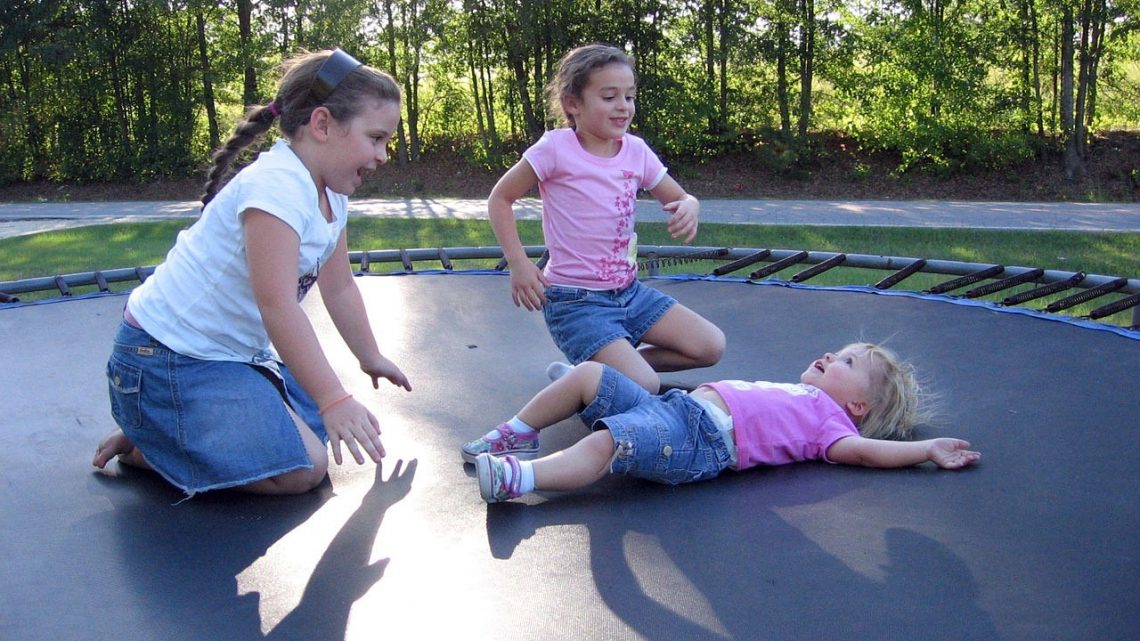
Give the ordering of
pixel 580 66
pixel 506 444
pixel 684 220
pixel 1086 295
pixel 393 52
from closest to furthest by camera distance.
Answer: pixel 506 444
pixel 684 220
pixel 580 66
pixel 1086 295
pixel 393 52

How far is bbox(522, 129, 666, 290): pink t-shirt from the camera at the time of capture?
230 cm

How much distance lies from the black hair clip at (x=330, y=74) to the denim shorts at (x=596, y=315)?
810 mm

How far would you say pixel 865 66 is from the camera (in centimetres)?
804

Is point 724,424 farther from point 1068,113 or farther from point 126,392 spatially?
point 1068,113

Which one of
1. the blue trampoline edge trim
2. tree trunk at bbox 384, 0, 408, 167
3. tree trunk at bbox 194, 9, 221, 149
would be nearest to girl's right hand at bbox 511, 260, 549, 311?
the blue trampoline edge trim

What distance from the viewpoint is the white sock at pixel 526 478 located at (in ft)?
5.20

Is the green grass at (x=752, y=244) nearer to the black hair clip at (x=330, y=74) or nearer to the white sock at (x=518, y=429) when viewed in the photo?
the white sock at (x=518, y=429)

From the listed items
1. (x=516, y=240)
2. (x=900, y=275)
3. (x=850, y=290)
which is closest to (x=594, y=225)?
(x=516, y=240)

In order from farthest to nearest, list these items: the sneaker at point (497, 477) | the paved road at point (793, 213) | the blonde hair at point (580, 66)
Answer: the paved road at point (793, 213)
the blonde hair at point (580, 66)
the sneaker at point (497, 477)

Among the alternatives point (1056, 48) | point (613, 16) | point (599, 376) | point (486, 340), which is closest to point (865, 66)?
point (1056, 48)

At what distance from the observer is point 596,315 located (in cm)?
223

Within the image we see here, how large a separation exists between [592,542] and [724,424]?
1.22 feet

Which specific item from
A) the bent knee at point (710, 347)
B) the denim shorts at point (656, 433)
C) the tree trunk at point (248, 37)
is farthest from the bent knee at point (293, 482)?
the tree trunk at point (248, 37)

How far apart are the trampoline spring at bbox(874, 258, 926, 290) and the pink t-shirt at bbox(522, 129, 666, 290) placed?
119 cm
